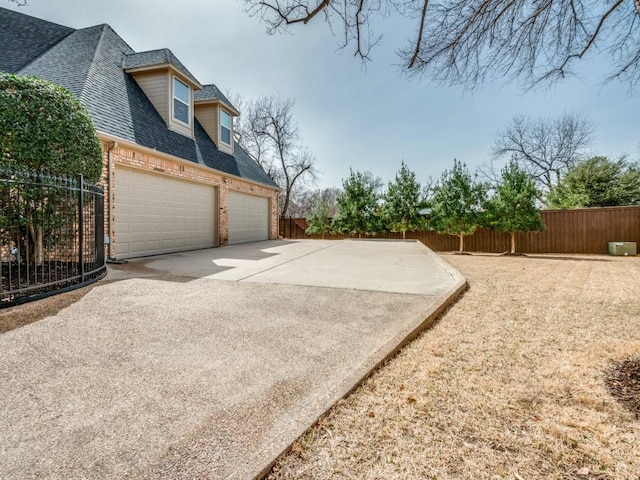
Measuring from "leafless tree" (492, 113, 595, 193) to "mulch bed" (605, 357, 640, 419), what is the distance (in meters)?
24.3

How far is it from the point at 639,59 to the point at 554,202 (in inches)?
736

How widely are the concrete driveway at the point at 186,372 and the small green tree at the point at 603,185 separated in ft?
60.0

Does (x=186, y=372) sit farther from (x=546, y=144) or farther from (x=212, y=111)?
(x=546, y=144)

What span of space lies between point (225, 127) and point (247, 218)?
12.5 feet

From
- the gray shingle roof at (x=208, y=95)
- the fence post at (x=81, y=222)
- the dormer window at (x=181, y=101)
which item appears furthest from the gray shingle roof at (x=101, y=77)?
the fence post at (x=81, y=222)

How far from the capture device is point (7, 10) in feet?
31.5

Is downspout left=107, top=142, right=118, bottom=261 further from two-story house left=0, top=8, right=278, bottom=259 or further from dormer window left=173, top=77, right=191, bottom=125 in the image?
dormer window left=173, top=77, right=191, bottom=125

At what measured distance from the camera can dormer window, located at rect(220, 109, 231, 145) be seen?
12.8m

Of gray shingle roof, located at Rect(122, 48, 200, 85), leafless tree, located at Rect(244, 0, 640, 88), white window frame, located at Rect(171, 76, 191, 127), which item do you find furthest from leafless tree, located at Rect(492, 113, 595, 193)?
gray shingle roof, located at Rect(122, 48, 200, 85)

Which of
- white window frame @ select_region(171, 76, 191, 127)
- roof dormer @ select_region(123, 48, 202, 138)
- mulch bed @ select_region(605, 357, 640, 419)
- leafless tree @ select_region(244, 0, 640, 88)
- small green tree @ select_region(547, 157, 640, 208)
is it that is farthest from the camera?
small green tree @ select_region(547, 157, 640, 208)

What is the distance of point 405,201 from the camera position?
16.5 meters

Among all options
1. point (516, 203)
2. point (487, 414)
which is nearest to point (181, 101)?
point (487, 414)

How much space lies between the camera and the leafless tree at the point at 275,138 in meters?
22.6

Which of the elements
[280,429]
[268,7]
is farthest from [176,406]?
[268,7]
